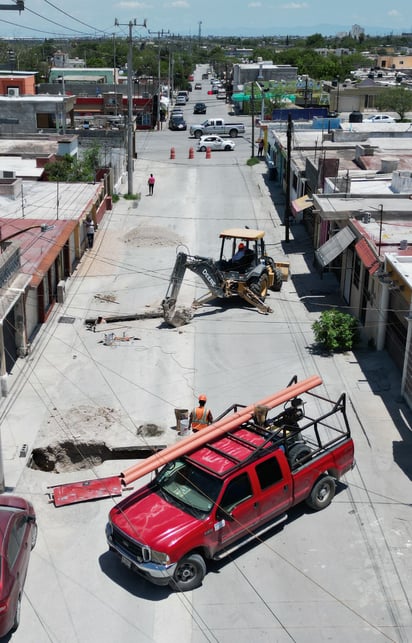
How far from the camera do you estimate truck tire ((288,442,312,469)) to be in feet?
44.7

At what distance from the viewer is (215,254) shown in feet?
104

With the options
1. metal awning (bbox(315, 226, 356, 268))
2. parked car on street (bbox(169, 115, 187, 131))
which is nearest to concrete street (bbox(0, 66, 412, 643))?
metal awning (bbox(315, 226, 356, 268))

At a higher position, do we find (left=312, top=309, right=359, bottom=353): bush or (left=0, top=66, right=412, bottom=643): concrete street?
(left=312, top=309, right=359, bottom=353): bush

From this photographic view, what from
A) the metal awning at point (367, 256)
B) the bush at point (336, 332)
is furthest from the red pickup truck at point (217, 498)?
the metal awning at point (367, 256)

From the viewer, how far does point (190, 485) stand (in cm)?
1253

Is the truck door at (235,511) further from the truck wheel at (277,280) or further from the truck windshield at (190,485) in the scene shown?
the truck wheel at (277,280)

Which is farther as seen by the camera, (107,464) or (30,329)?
(30,329)

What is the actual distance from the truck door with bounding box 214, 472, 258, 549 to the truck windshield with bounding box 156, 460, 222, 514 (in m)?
0.20

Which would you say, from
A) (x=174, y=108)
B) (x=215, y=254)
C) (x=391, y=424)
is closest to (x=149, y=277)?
(x=215, y=254)

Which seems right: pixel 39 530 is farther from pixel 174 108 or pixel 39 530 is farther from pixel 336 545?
pixel 174 108

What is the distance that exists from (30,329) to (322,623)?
13.8 m

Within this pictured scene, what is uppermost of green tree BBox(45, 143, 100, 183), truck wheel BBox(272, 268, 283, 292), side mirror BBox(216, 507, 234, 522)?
green tree BBox(45, 143, 100, 183)

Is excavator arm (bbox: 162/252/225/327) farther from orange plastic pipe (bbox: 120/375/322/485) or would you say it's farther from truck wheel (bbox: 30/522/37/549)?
truck wheel (bbox: 30/522/37/549)

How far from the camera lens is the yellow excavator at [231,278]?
2375 cm
